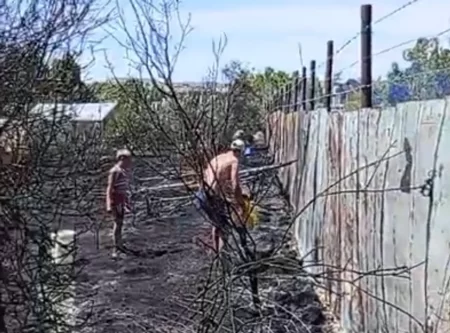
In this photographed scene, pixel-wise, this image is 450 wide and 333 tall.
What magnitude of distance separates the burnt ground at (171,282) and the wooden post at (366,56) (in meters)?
1.21

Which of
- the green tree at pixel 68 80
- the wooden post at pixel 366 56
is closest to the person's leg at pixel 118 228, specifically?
the green tree at pixel 68 80

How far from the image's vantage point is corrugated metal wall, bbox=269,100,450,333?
4.22 metres

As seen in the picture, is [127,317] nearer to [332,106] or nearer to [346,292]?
[346,292]

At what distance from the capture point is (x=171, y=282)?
9.88 m

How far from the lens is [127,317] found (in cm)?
791

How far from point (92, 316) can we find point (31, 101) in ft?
5.97

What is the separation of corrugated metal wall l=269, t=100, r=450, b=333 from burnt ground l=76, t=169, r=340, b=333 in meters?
0.36

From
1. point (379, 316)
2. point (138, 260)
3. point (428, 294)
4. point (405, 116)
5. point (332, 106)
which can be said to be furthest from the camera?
point (138, 260)

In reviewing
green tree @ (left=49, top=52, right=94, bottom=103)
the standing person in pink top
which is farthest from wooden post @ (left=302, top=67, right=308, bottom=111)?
green tree @ (left=49, top=52, right=94, bottom=103)

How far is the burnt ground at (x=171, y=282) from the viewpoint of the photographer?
22.0 ft

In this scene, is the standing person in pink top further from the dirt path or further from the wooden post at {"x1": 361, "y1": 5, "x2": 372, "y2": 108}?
the wooden post at {"x1": 361, "y1": 5, "x2": 372, "y2": 108}

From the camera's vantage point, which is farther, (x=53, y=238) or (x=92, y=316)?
(x=92, y=316)

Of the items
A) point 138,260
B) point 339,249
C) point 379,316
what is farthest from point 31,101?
point 138,260

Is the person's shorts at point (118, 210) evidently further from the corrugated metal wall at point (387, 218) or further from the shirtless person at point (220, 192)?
the corrugated metal wall at point (387, 218)
